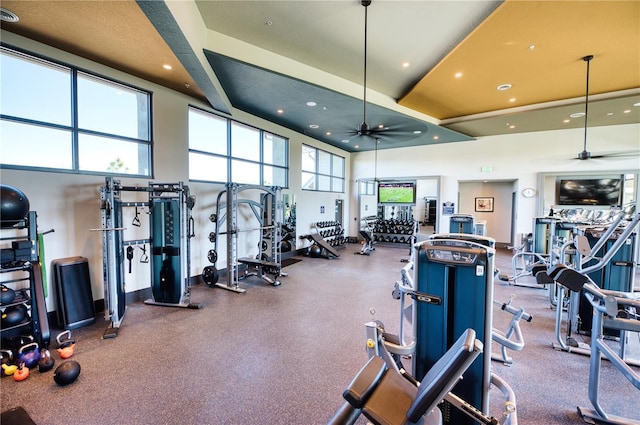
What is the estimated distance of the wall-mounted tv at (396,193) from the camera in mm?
9703

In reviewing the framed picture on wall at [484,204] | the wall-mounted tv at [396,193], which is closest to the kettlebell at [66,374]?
the wall-mounted tv at [396,193]

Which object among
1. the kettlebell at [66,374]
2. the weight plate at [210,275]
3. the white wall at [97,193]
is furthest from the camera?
the weight plate at [210,275]

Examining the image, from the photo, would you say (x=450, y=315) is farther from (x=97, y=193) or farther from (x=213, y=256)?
(x=97, y=193)

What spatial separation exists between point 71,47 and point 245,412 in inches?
180

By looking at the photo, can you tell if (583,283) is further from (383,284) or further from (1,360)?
(1,360)

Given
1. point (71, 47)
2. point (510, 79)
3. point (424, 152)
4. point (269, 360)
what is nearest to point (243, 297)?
point (269, 360)

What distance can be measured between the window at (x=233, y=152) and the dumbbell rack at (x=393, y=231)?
4.50m

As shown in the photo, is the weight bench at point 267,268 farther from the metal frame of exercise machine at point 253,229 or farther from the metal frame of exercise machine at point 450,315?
the metal frame of exercise machine at point 450,315

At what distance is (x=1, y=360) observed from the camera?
8.45 ft

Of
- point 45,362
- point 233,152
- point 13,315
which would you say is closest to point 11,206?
point 13,315

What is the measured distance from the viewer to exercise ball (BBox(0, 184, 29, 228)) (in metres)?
2.44

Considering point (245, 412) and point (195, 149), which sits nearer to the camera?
point (245, 412)

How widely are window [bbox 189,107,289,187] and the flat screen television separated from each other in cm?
815

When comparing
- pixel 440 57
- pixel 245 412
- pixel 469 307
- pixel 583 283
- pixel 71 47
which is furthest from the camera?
pixel 440 57
